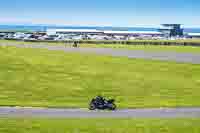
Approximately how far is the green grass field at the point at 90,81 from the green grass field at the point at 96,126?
37.1 ft

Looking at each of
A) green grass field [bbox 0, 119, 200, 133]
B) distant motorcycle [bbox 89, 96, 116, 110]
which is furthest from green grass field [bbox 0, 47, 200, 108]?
green grass field [bbox 0, 119, 200, 133]

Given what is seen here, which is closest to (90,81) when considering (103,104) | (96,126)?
(103,104)

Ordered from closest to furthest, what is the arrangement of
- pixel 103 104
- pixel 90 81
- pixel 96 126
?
pixel 96 126
pixel 103 104
pixel 90 81

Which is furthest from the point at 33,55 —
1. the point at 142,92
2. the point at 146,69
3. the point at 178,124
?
the point at 178,124

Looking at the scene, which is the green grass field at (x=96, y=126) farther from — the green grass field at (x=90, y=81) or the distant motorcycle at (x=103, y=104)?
the green grass field at (x=90, y=81)

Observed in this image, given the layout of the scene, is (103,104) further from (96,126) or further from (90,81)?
(90,81)

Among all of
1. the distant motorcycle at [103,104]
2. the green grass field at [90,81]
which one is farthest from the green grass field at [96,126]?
the green grass field at [90,81]

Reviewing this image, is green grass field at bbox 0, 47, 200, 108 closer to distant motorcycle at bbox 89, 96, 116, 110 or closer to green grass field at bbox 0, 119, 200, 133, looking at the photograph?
distant motorcycle at bbox 89, 96, 116, 110

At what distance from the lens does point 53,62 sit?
58.5 meters

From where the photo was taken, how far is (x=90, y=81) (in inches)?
1928

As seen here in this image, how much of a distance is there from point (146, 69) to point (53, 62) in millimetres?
12268

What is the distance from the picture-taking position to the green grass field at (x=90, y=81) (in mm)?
41500

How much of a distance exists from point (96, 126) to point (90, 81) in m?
23.9

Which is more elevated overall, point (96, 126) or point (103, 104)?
point (96, 126)
